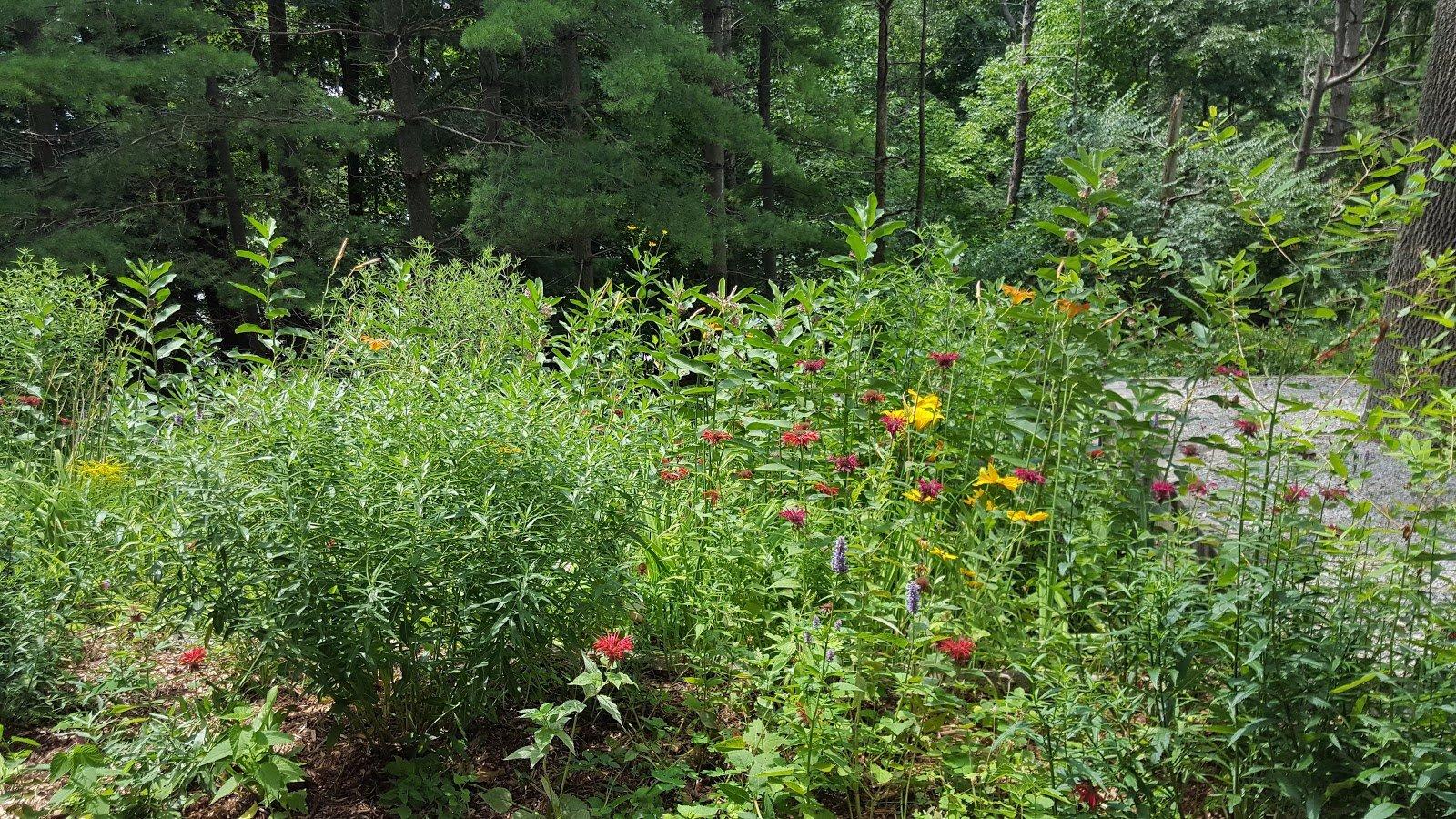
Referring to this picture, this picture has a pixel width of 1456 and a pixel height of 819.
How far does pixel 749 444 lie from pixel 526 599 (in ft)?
2.89

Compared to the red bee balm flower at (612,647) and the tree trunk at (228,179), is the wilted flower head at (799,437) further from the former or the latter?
the tree trunk at (228,179)

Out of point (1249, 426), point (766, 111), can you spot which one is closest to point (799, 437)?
point (1249, 426)

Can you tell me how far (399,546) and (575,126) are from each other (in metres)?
8.78

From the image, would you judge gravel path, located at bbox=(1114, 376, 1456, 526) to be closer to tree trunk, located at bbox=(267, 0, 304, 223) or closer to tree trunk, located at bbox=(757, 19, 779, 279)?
tree trunk, located at bbox=(757, 19, 779, 279)

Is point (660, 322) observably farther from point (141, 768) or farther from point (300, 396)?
point (141, 768)

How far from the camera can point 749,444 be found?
7.94ft

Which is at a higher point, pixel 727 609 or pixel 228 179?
pixel 228 179

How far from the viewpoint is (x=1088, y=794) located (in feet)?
5.13

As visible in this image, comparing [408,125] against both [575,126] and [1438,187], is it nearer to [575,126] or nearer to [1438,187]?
[575,126]

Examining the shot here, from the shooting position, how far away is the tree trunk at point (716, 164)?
10.4 m

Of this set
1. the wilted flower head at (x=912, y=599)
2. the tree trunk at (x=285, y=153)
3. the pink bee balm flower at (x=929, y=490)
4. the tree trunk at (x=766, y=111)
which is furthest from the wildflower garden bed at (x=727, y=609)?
the tree trunk at (x=766, y=111)

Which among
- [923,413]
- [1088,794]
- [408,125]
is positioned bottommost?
[1088,794]

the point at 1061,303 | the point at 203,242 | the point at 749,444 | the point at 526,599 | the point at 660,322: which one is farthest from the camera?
the point at 203,242

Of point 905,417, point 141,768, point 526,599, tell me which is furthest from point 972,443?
point 141,768
